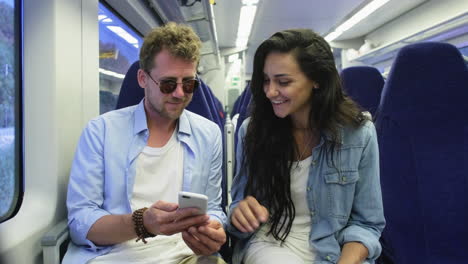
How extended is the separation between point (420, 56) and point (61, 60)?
157cm

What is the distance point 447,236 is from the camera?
1.48m

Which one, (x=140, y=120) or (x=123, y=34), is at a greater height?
(x=123, y=34)

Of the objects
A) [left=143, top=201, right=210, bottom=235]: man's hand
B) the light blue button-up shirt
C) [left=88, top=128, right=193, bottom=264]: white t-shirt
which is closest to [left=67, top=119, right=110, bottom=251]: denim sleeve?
the light blue button-up shirt

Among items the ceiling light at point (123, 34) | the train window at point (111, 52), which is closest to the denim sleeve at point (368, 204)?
the train window at point (111, 52)

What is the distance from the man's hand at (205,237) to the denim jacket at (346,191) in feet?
1.12

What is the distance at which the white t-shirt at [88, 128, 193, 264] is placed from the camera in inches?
47.8

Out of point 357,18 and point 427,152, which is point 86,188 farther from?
point 357,18

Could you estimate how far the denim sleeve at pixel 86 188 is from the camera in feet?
3.92

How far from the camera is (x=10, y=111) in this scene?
1359 mm

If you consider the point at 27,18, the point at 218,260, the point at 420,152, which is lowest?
the point at 218,260

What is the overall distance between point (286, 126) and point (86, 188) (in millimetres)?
814

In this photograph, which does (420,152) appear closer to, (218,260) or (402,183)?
(402,183)

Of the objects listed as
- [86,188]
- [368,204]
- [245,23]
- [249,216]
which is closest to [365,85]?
[368,204]

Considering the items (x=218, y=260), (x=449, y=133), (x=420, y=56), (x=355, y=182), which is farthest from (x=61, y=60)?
(x=449, y=133)
